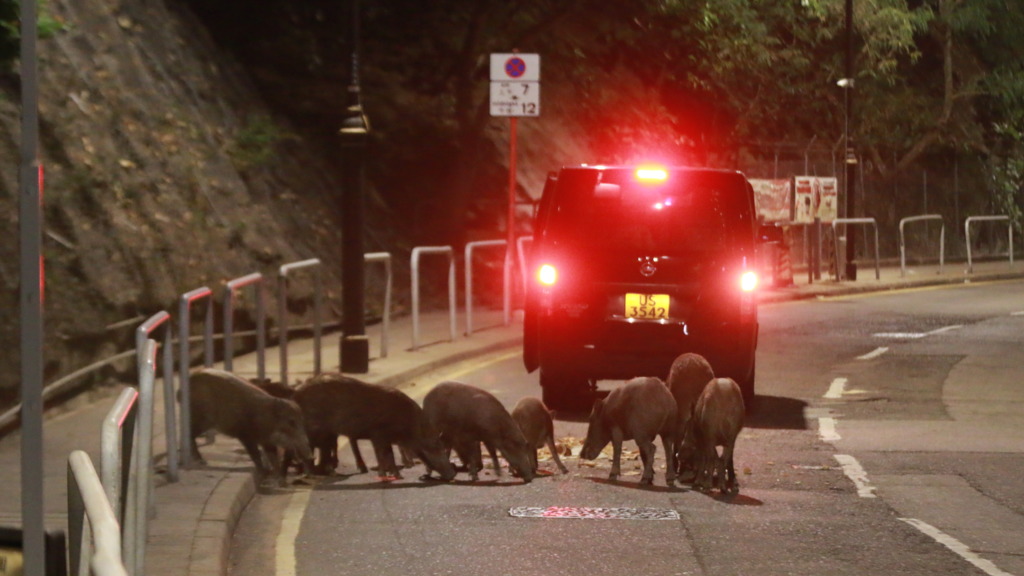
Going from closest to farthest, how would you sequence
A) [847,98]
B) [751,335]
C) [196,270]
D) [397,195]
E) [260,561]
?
1. [260,561]
2. [751,335]
3. [196,270]
4. [397,195]
5. [847,98]

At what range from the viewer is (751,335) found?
12.9 m

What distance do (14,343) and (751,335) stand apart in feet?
17.5

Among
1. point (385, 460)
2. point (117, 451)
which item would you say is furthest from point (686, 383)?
point (117, 451)

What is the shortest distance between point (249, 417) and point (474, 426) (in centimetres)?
131

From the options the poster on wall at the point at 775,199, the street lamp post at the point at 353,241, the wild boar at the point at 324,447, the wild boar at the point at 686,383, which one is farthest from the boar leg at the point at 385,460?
the poster on wall at the point at 775,199

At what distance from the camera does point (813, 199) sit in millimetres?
30547

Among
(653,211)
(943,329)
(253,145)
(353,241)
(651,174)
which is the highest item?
(253,145)

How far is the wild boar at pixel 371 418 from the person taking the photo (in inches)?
390

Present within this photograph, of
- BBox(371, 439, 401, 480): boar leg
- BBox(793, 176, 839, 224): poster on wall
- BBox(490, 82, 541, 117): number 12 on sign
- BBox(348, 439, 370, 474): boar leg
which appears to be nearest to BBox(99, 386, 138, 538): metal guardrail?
BBox(371, 439, 401, 480): boar leg

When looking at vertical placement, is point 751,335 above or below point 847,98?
below

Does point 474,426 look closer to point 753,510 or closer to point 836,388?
point 753,510

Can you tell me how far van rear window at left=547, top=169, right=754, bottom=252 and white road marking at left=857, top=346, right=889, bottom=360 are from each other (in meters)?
5.11

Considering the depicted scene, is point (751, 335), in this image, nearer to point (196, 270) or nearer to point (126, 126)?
point (196, 270)

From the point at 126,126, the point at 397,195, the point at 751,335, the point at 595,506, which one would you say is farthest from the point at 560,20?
the point at 595,506
